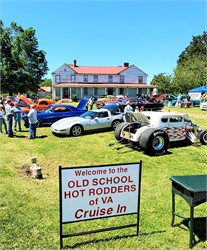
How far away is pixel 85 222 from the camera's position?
189 inches

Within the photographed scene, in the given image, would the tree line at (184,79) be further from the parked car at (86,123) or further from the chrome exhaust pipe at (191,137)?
the chrome exhaust pipe at (191,137)

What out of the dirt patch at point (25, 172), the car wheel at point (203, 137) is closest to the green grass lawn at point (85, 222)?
the dirt patch at point (25, 172)

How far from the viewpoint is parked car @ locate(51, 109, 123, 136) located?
1348 centimetres

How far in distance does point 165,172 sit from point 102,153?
2937 millimetres

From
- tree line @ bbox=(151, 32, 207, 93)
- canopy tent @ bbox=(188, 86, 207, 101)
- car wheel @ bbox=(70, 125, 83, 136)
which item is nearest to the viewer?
car wheel @ bbox=(70, 125, 83, 136)

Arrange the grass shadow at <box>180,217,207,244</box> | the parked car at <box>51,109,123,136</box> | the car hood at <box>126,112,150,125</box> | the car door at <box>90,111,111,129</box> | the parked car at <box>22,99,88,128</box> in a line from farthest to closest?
the parked car at <box>22,99,88,128</box>
the car door at <box>90,111,111,129</box>
the parked car at <box>51,109,123,136</box>
the car hood at <box>126,112,150,125</box>
the grass shadow at <box>180,217,207,244</box>

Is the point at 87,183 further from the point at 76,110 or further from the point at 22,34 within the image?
the point at 22,34

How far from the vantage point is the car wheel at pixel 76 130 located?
13.6m

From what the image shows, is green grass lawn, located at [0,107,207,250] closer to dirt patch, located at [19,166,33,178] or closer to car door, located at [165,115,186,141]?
dirt patch, located at [19,166,33,178]

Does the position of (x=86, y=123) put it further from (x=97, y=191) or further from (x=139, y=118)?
(x=97, y=191)

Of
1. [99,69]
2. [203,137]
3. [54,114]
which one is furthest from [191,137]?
[99,69]

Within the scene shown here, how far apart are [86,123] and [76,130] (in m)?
0.67

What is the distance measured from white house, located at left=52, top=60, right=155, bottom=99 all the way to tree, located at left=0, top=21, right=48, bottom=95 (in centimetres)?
569

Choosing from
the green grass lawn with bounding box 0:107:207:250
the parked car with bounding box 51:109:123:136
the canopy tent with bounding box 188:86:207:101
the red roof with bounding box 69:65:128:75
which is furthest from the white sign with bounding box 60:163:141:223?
the red roof with bounding box 69:65:128:75
